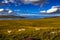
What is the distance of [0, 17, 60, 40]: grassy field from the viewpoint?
256 inches

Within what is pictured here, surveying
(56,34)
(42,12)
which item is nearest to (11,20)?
(42,12)

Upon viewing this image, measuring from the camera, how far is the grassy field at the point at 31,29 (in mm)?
6504

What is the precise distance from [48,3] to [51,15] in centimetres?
42

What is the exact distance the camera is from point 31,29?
6.55m

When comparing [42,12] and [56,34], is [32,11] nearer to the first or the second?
[42,12]

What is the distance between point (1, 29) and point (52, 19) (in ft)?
5.54

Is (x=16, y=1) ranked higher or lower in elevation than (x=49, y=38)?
higher

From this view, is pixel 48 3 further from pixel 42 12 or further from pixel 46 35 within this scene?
pixel 46 35

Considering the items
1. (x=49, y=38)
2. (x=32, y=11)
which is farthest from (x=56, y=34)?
(x=32, y=11)

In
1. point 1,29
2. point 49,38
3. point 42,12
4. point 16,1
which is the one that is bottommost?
point 49,38

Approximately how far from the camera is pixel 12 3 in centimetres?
673

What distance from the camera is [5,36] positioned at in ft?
21.5

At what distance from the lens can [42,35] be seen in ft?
21.3

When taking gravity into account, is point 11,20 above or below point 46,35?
above
